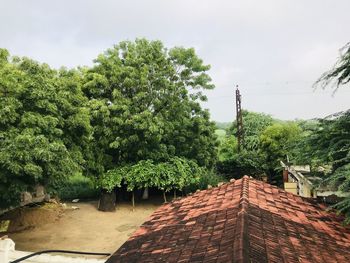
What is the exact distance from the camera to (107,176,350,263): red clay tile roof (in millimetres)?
4527

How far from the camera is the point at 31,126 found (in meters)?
12.2

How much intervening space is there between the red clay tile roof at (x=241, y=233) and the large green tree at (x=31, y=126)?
17.7ft

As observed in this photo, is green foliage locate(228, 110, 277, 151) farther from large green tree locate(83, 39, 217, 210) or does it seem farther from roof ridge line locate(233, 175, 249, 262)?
roof ridge line locate(233, 175, 249, 262)

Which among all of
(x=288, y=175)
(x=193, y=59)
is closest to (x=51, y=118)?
(x=193, y=59)

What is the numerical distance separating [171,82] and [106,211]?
7963 mm

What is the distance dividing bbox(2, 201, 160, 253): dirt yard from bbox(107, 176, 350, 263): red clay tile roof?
889 cm

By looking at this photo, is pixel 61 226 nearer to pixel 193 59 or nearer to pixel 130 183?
pixel 130 183

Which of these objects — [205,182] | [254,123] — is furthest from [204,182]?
[254,123]

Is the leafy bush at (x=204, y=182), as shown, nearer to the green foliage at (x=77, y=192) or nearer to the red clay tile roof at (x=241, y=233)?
the green foliage at (x=77, y=192)

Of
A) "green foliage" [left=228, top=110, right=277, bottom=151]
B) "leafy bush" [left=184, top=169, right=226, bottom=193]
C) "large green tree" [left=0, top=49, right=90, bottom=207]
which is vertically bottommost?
"leafy bush" [left=184, top=169, right=226, bottom=193]

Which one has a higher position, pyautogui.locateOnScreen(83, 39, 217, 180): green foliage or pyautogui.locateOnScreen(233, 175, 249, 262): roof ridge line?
pyautogui.locateOnScreen(83, 39, 217, 180): green foliage

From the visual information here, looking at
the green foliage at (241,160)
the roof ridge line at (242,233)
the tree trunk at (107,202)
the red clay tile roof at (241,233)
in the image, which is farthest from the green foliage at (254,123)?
the roof ridge line at (242,233)

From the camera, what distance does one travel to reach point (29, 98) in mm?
12516

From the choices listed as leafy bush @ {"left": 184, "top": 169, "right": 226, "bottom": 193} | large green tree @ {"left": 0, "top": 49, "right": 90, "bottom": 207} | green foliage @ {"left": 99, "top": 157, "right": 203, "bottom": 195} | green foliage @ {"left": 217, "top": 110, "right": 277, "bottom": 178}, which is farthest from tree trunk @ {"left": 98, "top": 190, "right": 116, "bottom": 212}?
green foliage @ {"left": 217, "top": 110, "right": 277, "bottom": 178}
